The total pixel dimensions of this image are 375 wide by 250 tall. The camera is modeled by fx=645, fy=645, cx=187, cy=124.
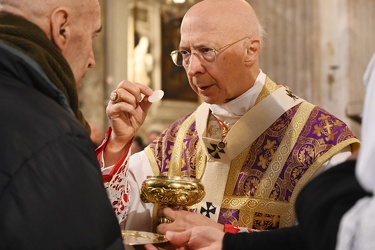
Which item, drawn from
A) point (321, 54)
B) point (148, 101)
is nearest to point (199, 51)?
point (148, 101)

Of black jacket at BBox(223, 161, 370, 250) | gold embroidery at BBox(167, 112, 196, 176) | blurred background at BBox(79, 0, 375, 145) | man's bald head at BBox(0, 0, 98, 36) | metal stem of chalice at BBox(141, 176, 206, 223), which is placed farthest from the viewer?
blurred background at BBox(79, 0, 375, 145)

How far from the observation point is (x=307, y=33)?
8312mm

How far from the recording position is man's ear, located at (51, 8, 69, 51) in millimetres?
1903

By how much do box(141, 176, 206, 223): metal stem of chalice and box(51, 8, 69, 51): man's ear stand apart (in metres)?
0.72

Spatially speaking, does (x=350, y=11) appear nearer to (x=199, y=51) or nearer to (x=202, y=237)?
(x=199, y=51)

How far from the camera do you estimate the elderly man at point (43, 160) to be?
59.7 inches

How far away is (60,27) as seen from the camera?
1932 mm

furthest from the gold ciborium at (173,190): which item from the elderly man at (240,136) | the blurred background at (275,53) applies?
the blurred background at (275,53)

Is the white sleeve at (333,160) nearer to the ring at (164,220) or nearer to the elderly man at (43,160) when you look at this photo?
the ring at (164,220)

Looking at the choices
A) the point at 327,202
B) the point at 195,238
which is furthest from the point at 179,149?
the point at 327,202

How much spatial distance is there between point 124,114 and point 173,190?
0.57 metres

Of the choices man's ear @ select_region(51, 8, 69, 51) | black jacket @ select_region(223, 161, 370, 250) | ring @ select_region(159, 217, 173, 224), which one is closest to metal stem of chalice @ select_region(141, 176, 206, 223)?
ring @ select_region(159, 217, 173, 224)

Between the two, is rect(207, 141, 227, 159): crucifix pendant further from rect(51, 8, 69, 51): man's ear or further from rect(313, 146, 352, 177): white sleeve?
rect(51, 8, 69, 51): man's ear

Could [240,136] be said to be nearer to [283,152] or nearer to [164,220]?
[283,152]
